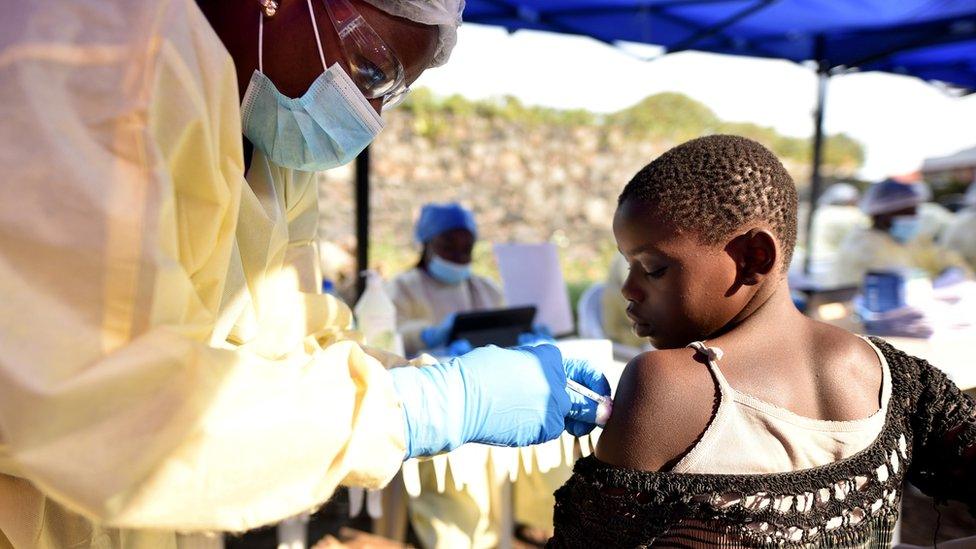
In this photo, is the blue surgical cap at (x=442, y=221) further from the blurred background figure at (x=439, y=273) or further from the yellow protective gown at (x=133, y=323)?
the yellow protective gown at (x=133, y=323)

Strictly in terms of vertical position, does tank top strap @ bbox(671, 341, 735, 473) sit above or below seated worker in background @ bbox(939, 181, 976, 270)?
below

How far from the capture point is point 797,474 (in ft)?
3.76

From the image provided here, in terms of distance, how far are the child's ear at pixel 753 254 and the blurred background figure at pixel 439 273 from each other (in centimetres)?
337

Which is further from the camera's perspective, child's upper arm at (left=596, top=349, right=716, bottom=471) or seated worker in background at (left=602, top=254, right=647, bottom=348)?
seated worker in background at (left=602, top=254, right=647, bottom=348)

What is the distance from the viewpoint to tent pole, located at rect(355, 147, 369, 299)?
4.66 metres

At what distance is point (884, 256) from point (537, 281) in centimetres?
304

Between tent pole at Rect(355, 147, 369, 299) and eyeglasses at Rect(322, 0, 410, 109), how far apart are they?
3148mm

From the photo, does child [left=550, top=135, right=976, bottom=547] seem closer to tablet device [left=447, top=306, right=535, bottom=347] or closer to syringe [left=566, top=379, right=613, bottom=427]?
syringe [left=566, top=379, right=613, bottom=427]

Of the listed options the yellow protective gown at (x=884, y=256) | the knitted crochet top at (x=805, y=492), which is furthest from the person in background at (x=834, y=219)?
the knitted crochet top at (x=805, y=492)

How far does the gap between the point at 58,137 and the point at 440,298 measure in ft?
12.8

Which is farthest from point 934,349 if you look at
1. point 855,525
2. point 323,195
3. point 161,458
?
point 323,195

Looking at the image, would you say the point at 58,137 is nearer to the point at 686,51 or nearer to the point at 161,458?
Result: the point at 161,458

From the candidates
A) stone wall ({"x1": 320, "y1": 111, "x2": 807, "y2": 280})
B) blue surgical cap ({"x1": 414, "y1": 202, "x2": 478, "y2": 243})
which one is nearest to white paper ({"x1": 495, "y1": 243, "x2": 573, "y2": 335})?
blue surgical cap ({"x1": 414, "y1": 202, "x2": 478, "y2": 243})

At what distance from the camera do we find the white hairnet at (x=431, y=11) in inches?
52.0
